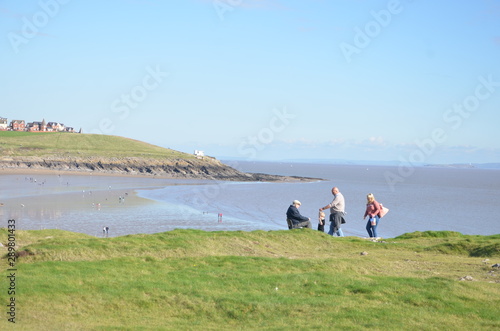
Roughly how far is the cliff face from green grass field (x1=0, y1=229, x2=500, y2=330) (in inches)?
5091

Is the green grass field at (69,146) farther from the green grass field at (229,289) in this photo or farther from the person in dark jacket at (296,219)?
the green grass field at (229,289)

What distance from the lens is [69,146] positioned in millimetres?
171125

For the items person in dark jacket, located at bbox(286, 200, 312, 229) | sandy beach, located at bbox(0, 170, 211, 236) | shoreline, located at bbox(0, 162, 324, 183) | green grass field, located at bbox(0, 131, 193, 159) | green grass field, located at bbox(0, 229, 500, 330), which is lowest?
sandy beach, located at bbox(0, 170, 211, 236)

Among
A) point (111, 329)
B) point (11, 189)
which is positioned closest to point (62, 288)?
point (111, 329)

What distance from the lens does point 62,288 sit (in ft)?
40.9

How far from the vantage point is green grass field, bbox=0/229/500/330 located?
11250 mm

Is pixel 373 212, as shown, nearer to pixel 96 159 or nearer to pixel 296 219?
pixel 296 219

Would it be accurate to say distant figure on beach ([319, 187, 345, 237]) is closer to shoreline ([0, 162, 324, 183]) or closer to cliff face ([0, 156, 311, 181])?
shoreline ([0, 162, 324, 183])

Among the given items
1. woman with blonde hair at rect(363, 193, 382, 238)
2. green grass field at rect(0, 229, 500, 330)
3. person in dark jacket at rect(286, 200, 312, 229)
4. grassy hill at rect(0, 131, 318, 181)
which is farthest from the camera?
grassy hill at rect(0, 131, 318, 181)

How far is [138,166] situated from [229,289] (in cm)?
14832

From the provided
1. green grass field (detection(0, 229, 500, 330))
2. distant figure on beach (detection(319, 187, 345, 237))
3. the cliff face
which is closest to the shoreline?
the cliff face

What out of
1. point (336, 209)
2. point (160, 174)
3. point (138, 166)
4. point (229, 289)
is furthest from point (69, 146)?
point (229, 289)

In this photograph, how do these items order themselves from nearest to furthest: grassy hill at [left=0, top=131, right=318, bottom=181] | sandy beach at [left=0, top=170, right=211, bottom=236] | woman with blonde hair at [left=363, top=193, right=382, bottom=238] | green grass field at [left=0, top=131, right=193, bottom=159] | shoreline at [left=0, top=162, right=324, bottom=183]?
woman with blonde hair at [left=363, top=193, right=382, bottom=238], sandy beach at [left=0, top=170, right=211, bottom=236], shoreline at [left=0, top=162, right=324, bottom=183], grassy hill at [left=0, top=131, right=318, bottom=181], green grass field at [left=0, top=131, right=193, bottom=159]

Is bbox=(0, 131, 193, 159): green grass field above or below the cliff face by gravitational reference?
above
